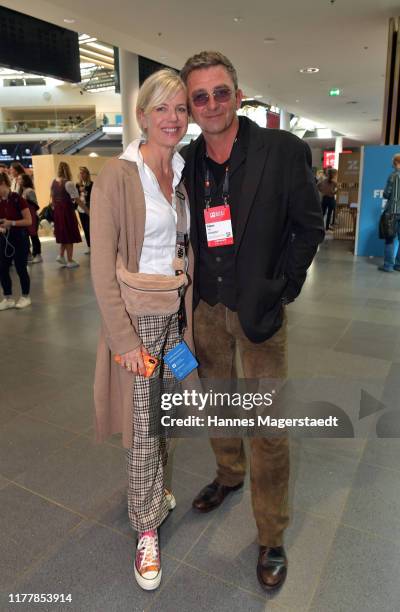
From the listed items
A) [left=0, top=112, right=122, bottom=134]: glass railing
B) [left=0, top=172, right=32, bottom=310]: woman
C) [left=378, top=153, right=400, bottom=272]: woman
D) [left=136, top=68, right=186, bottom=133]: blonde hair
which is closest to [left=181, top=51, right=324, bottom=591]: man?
[left=136, top=68, right=186, bottom=133]: blonde hair

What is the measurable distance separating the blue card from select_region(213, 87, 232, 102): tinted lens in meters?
0.83

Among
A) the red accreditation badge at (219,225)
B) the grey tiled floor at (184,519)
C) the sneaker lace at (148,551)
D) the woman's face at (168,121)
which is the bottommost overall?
the grey tiled floor at (184,519)

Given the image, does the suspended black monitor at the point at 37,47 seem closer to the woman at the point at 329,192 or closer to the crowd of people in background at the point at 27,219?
the crowd of people in background at the point at 27,219

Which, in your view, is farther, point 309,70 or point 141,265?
point 309,70

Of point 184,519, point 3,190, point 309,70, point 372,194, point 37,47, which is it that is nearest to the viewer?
point 184,519

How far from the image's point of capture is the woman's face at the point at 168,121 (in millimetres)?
1368

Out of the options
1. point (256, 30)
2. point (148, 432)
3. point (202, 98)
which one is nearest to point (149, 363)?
point (148, 432)

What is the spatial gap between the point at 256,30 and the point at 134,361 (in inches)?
304

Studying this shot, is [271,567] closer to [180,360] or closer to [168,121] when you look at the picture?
[180,360]

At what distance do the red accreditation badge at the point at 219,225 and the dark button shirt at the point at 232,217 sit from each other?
19 mm

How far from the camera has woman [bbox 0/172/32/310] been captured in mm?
4934

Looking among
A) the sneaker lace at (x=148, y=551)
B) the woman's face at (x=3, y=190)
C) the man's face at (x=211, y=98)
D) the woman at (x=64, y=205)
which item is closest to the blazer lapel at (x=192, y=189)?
the man's face at (x=211, y=98)

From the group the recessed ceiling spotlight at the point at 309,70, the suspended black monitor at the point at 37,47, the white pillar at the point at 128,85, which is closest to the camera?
the suspended black monitor at the point at 37,47

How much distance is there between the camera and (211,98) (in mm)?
1434
